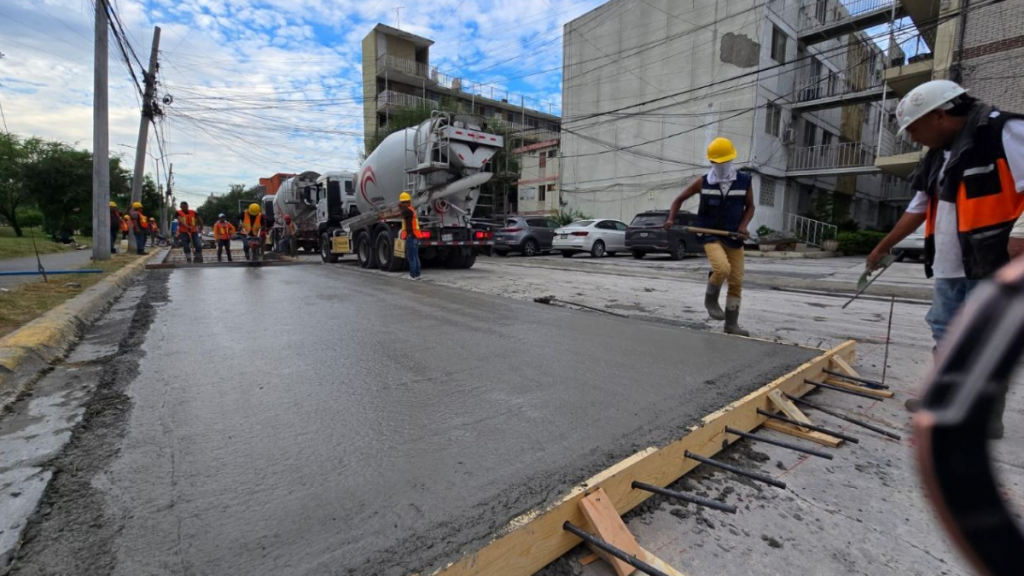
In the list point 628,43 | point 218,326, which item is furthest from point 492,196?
point 218,326

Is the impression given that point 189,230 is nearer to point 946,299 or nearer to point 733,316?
point 733,316

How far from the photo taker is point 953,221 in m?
2.67

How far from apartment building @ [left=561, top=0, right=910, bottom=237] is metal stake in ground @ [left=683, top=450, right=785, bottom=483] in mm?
19715

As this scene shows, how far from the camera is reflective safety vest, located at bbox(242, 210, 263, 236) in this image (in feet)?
49.7

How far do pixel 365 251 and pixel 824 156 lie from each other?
67.3 feet

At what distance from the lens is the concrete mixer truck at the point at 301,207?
18.3 metres

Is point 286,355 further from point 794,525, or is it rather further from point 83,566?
point 794,525

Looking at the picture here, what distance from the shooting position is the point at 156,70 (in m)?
17.9

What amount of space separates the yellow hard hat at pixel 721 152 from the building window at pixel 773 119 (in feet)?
62.4

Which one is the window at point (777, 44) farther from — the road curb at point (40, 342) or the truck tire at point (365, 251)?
the road curb at point (40, 342)

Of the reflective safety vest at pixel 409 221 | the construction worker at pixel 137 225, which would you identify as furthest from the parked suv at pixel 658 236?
the construction worker at pixel 137 225

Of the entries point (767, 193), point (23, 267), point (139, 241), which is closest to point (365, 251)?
point (23, 267)

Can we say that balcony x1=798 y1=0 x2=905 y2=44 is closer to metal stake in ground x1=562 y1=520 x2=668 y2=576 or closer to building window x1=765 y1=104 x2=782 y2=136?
building window x1=765 y1=104 x2=782 y2=136

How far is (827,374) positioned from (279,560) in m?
3.54
